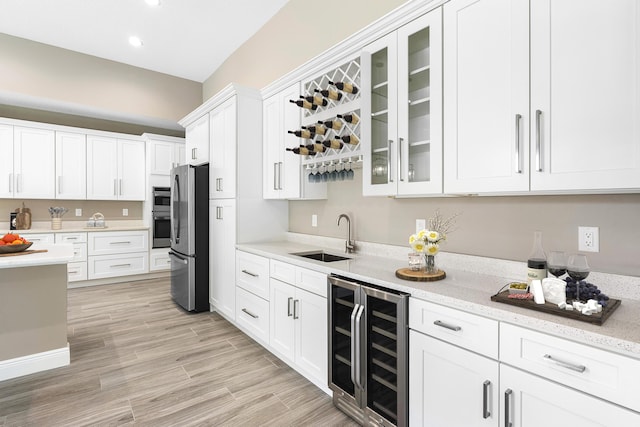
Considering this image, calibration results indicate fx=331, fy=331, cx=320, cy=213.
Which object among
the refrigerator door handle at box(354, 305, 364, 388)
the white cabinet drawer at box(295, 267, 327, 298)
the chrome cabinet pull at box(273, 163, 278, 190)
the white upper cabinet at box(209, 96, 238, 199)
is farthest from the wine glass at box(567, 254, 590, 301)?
the white upper cabinet at box(209, 96, 238, 199)

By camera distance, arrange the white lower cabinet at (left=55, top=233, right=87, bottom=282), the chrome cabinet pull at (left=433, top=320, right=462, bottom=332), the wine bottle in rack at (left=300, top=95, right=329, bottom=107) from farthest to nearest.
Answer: the white lower cabinet at (left=55, top=233, right=87, bottom=282), the wine bottle in rack at (left=300, top=95, right=329, bottom=107), the chrome cabinet pull at (left=433, top=320, right=462, bottom=332)

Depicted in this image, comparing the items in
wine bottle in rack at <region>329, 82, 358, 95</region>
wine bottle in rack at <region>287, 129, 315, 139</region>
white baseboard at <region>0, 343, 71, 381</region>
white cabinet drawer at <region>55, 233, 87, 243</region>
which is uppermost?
wine bottle in rack at <region>329, 82, 358, 95</region>

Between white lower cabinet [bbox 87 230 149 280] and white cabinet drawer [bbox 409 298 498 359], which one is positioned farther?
white lower cabinet [bbox 87 230 149 280]

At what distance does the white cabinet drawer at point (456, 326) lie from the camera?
4.37 feet

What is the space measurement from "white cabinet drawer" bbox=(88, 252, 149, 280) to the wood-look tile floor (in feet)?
5.83

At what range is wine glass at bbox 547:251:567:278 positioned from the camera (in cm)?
143

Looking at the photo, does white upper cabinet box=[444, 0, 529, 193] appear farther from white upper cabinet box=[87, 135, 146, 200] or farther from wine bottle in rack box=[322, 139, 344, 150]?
white upper cabinet box=[87, 135, 146, 200]

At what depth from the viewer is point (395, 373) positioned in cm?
171

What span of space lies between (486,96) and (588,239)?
2.79 feet

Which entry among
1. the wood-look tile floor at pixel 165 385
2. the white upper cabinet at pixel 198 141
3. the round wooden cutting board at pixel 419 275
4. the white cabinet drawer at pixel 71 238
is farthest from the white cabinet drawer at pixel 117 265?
the round wooden cutting board at pixel 419 275

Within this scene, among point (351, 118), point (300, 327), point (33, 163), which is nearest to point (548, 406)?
point (300, 327)

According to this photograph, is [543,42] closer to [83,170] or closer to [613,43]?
[613,43]

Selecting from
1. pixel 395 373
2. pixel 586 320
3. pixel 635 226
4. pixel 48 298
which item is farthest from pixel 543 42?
pixel 48 298

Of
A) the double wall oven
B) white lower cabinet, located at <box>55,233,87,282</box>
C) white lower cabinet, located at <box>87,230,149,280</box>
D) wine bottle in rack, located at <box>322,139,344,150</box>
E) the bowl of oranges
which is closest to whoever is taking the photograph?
the bowl of oranges
